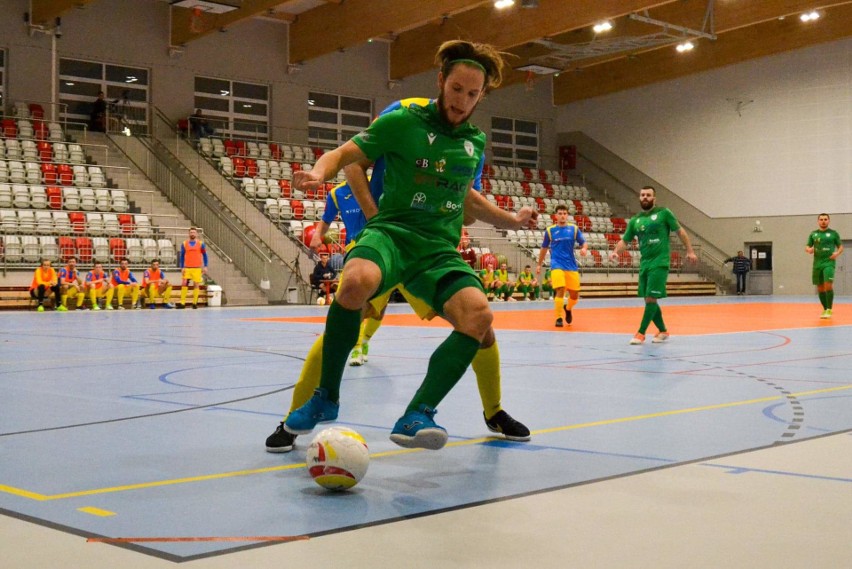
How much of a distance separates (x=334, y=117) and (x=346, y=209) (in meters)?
31.6

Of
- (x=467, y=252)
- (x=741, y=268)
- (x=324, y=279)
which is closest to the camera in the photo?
(x=324, y=279)

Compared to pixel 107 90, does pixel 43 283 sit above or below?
below

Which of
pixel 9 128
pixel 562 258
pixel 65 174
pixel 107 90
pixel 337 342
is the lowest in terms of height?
pixel 337 342

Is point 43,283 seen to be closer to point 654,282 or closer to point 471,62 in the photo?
point 654,282

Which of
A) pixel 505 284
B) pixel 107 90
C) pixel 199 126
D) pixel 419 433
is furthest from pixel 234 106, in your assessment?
pixel 419 433

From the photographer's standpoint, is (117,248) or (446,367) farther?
(117,248)

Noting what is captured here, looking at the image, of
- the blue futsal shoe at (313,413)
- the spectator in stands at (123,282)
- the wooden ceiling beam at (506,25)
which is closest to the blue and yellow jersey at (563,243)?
the spectator in stands at (123,282)

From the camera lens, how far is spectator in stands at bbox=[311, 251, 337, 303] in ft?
92.7

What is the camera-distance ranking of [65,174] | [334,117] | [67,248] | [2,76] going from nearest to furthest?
[67,248]
[65,174]
[2,76]
[334,117]

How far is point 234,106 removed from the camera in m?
37.4

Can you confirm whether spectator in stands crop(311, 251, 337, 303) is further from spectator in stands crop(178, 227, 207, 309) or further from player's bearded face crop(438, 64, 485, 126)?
player's bearded face crop(438, 64, 485, 126)

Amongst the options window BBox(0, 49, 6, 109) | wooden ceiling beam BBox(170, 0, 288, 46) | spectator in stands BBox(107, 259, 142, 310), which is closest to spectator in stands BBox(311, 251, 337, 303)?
spectator in stands BBox(107, 259, 142, 310)

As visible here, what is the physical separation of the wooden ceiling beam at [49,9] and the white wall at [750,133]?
26.0m

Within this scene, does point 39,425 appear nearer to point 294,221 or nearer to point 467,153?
point 467,153
